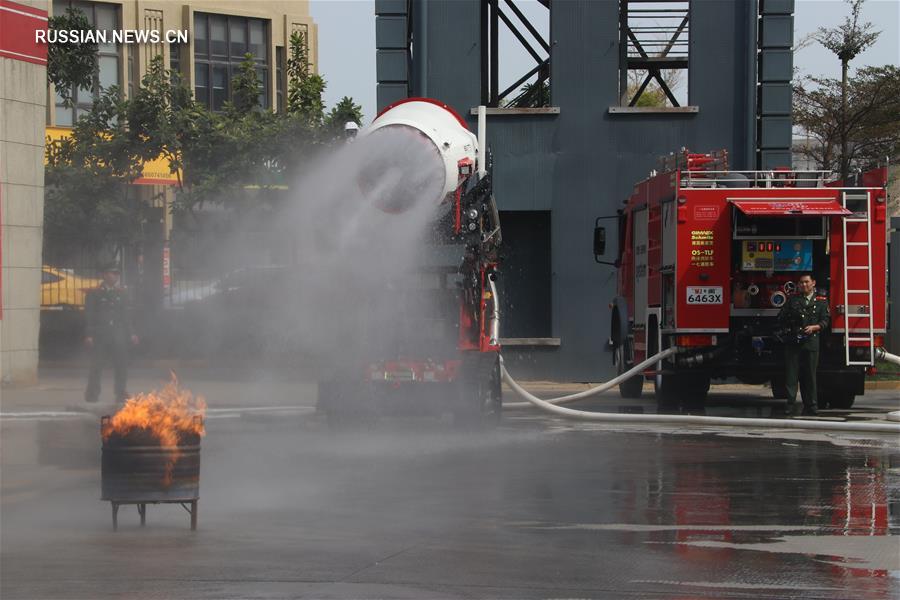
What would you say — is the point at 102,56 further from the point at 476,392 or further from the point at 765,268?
the point at 476,392

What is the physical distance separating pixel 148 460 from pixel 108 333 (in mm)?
10419

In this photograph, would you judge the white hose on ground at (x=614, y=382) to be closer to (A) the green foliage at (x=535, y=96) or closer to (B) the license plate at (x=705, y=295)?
(B) the license plate at (x=705, y=295)

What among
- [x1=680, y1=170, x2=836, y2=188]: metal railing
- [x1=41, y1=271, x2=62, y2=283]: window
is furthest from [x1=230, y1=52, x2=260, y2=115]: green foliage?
[x1=680, y1=170, x2=836, y2=188]: metal railing

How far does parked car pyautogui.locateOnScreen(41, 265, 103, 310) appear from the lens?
25625 mm

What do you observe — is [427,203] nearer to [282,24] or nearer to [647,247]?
[647,247]

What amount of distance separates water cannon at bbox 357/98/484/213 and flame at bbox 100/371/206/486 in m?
5.95

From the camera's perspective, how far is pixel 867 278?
55.7ft

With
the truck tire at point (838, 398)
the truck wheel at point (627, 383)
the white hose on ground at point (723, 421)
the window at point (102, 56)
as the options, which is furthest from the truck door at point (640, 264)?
the window at point (102, 56)

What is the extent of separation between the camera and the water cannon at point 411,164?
47.9 ft

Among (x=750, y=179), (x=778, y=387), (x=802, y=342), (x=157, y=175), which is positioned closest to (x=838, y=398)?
(x=778, y=387)

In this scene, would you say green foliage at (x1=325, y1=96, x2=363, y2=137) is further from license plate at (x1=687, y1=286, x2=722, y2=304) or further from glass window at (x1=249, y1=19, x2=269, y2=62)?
glass window at (x1=249, y1=19, x2=269, y2=62)

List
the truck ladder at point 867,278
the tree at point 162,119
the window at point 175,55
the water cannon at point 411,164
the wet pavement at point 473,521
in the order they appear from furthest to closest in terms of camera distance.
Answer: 1. the window at point 175,55
2. the tree at point 162,119
3. the truck ladder at point 867,278
4. the water cannon at point 411,164
5. the wet pavement at point 473,521

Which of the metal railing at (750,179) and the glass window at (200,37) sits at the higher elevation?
the glass window at (200,37)

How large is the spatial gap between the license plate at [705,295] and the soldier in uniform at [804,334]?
2.63 feet
